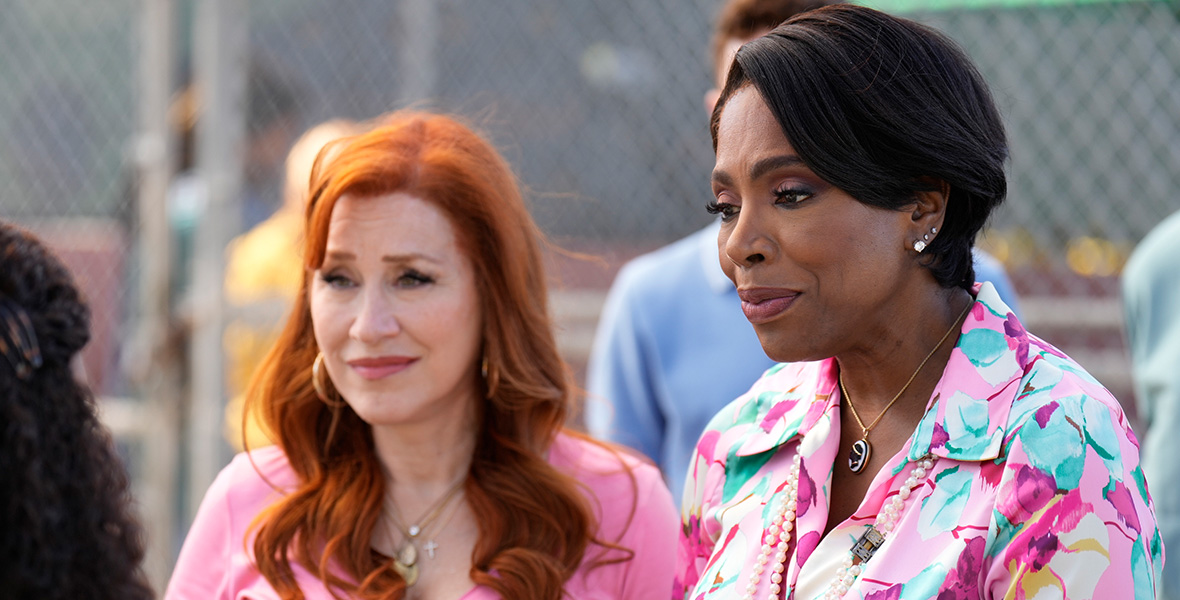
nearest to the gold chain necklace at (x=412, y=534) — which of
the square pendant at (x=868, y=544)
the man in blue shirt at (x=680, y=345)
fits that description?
the man in blue shirt at (x=680, y=345)

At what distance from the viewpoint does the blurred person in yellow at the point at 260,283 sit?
3.92 meters

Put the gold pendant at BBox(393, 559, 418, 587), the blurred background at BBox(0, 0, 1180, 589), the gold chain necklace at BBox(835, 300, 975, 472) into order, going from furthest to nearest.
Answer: the blurred background at BBox(0, 0, 1180, 589) → the gold pendant at BBox(393, 559, 418, 587) → the gold chain necklace at BBox(835, 300, 975, 472)

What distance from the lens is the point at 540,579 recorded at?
2053 mm

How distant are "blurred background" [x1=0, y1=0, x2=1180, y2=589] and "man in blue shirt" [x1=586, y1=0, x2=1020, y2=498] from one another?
17.0 inches

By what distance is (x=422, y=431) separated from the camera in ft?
7.55

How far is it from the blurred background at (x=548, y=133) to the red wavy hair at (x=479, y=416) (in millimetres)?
998

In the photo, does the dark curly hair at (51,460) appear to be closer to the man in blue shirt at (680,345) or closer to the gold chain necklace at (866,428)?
the gold chain necklace at (866,428)

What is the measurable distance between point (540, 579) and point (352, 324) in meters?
0.62

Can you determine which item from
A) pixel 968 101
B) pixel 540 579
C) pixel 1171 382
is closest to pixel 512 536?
pixel 540 579

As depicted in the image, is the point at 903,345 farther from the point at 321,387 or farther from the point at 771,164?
the point at 321,387

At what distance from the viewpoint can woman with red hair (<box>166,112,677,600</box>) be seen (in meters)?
2.14

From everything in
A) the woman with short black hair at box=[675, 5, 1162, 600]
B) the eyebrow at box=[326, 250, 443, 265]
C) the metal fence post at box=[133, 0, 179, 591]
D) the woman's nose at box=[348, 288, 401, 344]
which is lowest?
the metal fence post at box=[133, 0, 179, 591]

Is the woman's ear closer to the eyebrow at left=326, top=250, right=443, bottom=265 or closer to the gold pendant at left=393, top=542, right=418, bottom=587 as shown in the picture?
the eyebrow at left=326, top=250, right=443, bottom=265

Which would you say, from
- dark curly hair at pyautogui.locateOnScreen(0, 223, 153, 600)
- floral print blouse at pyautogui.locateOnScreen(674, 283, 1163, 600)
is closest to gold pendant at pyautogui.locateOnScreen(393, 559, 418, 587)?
dark curly hair at pyautogui.locateOnScreen(0, 223, 153, 600)
